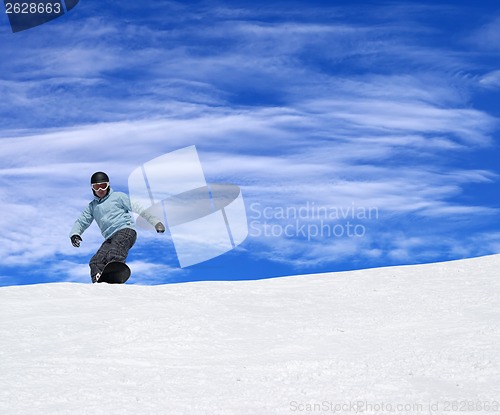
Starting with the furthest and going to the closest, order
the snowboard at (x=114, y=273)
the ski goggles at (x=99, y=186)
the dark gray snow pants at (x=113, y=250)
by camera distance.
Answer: the ski goggles at (x=99, y=186)
the dark gray snow pants at (x=113, y=250)
the snowboard at (x=114, y=273)

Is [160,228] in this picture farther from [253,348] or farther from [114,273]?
[253,348]

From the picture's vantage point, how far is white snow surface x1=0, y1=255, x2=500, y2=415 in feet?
13.9

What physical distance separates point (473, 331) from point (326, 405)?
222 cm

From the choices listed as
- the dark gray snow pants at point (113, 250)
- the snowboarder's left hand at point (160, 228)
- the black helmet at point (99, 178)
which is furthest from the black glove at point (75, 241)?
the snowboarder's left hand at point (160, 228)

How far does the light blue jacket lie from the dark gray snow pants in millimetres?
141

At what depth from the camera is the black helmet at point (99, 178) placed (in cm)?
982

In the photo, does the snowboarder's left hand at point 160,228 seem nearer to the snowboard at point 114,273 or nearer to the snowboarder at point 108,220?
the snowboarder at point 108,220

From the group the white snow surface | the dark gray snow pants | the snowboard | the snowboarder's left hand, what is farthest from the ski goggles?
the white snow surface

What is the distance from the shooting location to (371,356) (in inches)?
202

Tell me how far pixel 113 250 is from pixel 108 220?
559 mm

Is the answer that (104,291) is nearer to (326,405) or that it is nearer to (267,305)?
(267,305)

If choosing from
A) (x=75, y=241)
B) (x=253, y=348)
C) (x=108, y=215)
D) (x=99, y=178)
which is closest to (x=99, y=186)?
(x=99, y=178)

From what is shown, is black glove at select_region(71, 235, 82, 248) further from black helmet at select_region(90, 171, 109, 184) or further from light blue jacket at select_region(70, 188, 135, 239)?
black helmet at select_region(90, 171, 109, 184)

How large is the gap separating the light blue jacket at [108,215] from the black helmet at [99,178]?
0.22m
